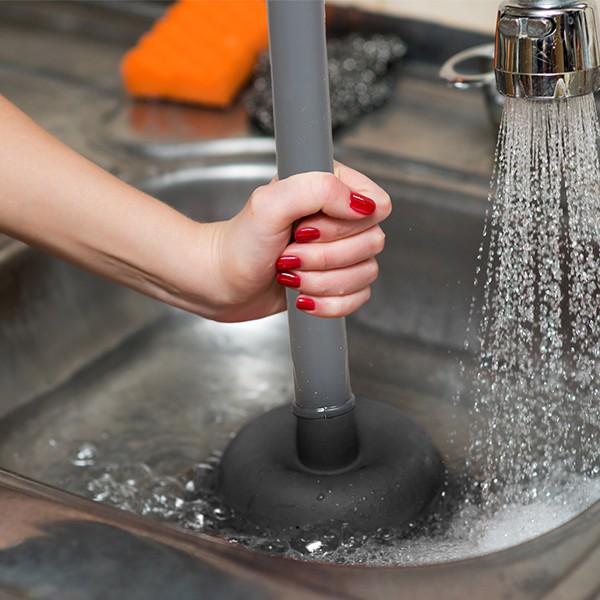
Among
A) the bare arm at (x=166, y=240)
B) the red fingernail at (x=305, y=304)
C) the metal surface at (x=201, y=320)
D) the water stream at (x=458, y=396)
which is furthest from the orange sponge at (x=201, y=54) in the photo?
the red fingernail at (x=305, y=304)

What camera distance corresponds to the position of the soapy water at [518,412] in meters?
0.60

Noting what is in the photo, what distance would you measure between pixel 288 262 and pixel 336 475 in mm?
144

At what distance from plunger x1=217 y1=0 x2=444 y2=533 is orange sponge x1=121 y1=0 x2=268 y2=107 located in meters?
0.37

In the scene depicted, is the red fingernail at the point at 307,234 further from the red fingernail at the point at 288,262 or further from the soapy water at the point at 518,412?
the soapy water at the point at 518,412

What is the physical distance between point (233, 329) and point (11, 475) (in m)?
0.39

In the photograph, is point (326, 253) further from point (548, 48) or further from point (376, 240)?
point (548, 48)

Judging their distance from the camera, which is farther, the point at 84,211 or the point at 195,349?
the point at 195,349

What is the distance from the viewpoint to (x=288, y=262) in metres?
0.55

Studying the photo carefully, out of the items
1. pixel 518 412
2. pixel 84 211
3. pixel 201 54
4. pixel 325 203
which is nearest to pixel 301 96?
pixel 325 203

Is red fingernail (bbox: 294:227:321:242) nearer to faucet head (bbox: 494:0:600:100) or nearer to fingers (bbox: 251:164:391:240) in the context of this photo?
fingers (bbox: 251:164:391:240)

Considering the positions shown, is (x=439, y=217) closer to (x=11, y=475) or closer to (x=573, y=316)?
(x=573, y=316)

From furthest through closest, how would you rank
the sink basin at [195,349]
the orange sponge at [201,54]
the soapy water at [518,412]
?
the orange sponge at [201,54] → the sink basin at [195,349] → the soapy water at [518,412]

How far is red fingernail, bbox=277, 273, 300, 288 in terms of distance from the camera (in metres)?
0.56

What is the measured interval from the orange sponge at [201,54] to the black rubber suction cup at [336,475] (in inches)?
15.2
